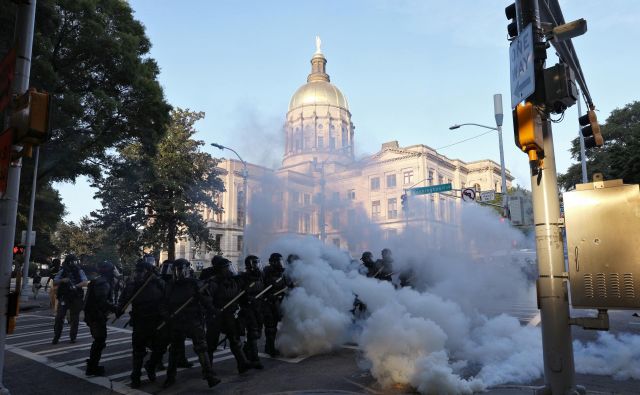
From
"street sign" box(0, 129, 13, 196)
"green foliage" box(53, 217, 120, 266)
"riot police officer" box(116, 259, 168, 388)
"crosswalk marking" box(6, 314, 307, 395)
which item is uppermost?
"green foliage" box(53, 217, 120, 266)

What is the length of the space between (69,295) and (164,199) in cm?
1781

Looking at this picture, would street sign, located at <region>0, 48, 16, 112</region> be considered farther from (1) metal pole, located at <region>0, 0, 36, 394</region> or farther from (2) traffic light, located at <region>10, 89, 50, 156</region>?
(2) traffic light, located at <region>10, 89, 50, 156</region>

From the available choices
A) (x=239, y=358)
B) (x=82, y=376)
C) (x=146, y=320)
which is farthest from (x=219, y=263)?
(x=82, y=376)

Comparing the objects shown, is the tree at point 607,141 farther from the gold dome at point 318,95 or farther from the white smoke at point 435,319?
the gold dome at point 318,95

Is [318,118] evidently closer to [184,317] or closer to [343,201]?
[343,201]

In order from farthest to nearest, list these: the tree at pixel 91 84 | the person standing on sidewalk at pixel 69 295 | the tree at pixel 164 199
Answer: the tree at pixel 164 199
the tree at pixel 91 84
the person standing on sidewalk at pixel 69 295

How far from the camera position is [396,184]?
30.4 meters

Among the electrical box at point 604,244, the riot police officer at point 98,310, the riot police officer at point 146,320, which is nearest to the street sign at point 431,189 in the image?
the riot police officer at point 98,310

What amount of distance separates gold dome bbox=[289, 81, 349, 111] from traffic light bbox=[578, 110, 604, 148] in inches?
2660

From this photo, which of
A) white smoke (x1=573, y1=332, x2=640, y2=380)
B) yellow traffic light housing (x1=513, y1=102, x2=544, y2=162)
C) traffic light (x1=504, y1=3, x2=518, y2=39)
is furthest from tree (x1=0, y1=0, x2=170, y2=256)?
white smoke (x1=573, y1=332, x2=640, y2=380)

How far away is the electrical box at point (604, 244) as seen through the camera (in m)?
3.91

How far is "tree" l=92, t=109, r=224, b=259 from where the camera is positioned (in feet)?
90.3

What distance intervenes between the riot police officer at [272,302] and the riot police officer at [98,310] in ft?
8.60

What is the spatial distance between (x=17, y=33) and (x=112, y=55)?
45.5ft
